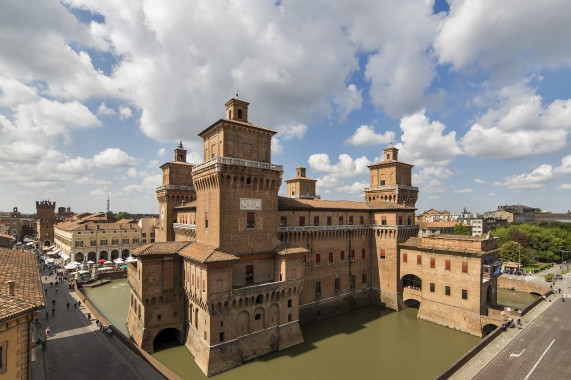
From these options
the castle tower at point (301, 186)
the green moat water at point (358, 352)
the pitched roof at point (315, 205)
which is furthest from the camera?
the castle tower at point (301, 186)

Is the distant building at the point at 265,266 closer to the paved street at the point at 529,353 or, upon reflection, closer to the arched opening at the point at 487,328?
the arched opening at the point at 487,328

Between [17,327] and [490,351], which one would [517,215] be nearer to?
[490,351]

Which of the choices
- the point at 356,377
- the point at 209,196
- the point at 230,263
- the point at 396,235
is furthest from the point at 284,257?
the point at 396,235

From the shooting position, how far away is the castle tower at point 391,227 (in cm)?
4619

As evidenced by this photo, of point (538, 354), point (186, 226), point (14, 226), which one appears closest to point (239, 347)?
point (186, 226)

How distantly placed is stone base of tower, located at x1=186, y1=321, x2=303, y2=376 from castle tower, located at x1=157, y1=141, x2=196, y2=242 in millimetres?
22241

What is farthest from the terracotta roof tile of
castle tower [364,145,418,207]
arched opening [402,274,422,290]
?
castle tower [364,145,418,207]

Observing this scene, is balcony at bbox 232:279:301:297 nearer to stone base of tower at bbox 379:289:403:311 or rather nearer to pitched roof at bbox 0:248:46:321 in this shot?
pitched roof at bbox 0:248:46:321

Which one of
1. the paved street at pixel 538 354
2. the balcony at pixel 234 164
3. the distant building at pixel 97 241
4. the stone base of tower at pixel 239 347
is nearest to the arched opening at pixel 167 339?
the stone base of tower at pixel 239 347

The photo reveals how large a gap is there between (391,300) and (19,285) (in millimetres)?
45640

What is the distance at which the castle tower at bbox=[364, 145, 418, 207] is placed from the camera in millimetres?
53156

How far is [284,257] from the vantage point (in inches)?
1298

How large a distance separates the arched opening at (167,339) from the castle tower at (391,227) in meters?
31.6

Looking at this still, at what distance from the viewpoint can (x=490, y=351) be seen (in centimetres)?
2950
